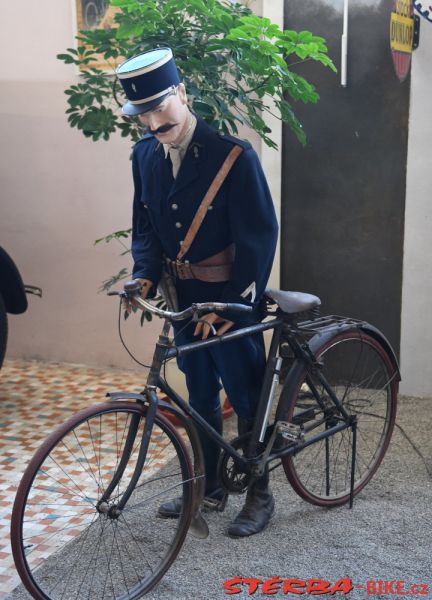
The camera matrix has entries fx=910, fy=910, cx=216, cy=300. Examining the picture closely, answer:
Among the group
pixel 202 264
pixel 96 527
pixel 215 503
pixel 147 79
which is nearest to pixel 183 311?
pixel 202 264

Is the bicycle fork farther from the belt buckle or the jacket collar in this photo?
the jacket collar

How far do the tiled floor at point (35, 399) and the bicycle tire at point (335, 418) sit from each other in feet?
3.72

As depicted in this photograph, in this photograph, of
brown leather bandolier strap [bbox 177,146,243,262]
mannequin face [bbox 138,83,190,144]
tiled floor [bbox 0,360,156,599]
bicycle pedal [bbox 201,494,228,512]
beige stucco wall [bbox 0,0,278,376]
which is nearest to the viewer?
mannequin face [bbox 138,83,190,144]

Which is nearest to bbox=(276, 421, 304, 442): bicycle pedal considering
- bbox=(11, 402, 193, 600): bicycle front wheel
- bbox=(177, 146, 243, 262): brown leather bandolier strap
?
bbox=(11, 402, 193, 600): bicycle front wheel

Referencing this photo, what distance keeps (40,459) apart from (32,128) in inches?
120

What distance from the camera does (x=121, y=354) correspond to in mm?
5238

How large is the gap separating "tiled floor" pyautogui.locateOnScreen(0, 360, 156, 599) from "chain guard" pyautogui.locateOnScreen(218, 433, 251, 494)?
84cm

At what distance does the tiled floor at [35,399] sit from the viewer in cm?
390

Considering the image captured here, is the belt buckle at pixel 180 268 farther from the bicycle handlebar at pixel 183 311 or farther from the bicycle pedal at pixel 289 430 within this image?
the bicycle pedal at pixel 289 430

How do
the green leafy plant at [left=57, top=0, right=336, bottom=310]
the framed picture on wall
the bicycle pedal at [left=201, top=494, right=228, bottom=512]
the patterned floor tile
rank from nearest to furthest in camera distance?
1. the bicycle pedal at [left=201, top=494, right=228, bottom=512]
2. the patterned floor tile
3. the green leafy plant at [left=57, top=0, right=336, bottom=310]
4. the framed picture on wall

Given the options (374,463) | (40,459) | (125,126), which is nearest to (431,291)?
(374,463)

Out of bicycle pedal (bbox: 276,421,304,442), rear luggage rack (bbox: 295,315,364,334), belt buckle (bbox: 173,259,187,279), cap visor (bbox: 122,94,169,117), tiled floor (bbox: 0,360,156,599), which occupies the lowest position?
tiled floor (bbox: 0,360,156,599)

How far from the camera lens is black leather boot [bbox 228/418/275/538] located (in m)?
3.19

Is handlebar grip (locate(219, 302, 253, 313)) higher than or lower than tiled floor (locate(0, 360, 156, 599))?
higher
